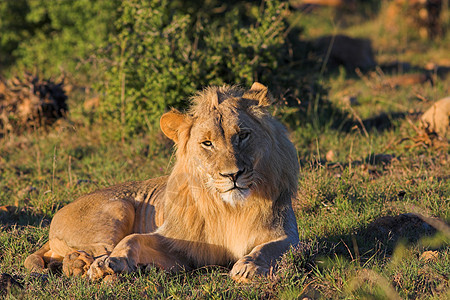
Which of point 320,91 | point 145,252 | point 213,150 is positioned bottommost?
point 320,91

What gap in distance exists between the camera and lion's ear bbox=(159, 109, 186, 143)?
13.0ft

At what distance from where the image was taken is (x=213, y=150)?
12.2 feet

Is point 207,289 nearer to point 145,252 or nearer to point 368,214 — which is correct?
point 145,252

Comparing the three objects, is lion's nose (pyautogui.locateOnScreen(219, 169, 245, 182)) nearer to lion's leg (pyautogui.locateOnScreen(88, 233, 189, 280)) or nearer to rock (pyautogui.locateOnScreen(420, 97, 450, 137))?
lion's leg (pyautogui.locateOnScreen(88, 233, 189, 280))

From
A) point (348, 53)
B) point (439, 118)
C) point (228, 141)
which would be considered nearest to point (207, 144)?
point (228, 141)

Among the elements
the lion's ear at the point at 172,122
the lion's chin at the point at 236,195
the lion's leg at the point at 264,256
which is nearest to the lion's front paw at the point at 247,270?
the lion's leg at the point at 264,256

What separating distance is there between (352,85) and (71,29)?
17.4 ft

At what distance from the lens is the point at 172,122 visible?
13.2 feet

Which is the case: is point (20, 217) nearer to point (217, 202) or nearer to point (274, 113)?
point (217, 202)

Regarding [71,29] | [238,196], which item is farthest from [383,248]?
[71,29]

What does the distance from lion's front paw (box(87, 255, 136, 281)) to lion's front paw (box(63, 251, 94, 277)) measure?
278 millimetres

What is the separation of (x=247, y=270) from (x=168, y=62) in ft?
14.9

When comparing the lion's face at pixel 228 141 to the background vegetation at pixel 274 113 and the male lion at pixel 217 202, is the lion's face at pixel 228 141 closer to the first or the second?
the male lion at pixel 217 202

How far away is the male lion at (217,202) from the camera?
3676 millimetres
